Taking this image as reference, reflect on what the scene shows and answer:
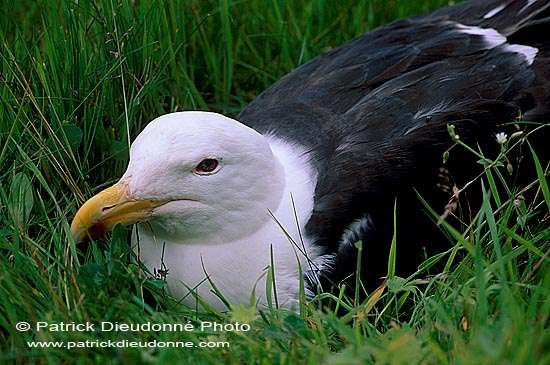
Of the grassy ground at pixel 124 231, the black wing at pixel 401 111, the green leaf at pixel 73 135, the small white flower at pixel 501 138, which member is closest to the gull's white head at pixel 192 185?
the grassy ground at pixel 124 231

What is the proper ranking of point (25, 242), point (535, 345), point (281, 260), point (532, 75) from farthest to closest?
point (532, 75)
point (281, 260)
point (25, 242)
point (535, 345)

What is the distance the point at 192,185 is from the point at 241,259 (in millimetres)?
343

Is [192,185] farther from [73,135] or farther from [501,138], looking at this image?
[501,138]

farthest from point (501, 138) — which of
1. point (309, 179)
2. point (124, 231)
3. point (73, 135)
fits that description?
point (73, 135)

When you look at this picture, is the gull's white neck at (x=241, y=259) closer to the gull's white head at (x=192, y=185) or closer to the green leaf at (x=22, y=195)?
the gull's white head at (x=192, y=185)

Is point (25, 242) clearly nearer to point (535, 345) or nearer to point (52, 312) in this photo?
point (52, 312)

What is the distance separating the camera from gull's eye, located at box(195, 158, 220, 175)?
3.20 meters

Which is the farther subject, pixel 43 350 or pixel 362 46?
pixel 362 46

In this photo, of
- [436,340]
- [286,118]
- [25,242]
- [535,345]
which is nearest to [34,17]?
[286,118]

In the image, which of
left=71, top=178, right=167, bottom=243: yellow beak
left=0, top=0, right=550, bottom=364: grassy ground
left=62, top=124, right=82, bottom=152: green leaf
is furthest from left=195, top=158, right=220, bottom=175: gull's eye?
left=62, top=124, right=82, bottom=152: green leaf

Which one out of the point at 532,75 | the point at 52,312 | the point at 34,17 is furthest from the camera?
the point at 34,17

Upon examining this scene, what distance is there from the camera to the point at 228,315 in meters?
3.09

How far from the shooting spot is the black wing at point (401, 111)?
3.35 metres

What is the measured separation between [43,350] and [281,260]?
41.1 inches
